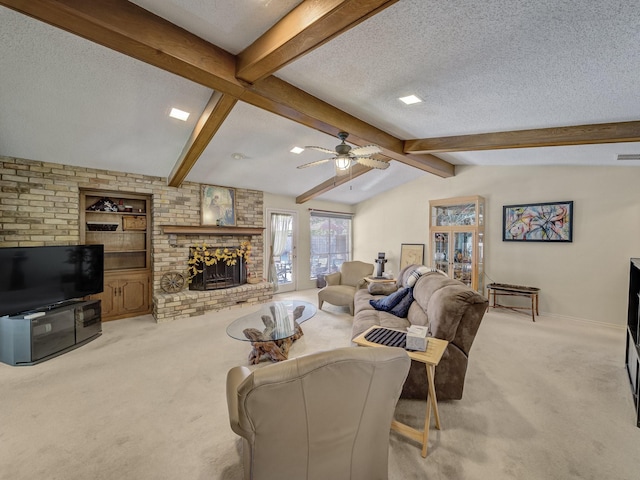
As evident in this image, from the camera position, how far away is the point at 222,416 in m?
2.12

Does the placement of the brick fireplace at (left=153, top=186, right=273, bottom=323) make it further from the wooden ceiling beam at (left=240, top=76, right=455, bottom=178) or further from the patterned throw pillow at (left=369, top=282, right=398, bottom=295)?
the wooden ceiling beam at (left=240, top=76, right=455, bottom=178)

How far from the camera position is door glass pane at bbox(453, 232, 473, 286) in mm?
5234

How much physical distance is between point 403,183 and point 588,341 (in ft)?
14.2

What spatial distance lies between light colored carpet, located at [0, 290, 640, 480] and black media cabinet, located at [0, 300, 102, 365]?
17 cm

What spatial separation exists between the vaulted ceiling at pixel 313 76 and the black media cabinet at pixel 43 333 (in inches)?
80.9

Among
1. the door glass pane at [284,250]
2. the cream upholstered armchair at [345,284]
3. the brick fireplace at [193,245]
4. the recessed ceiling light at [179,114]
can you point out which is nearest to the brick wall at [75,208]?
the brick fireplace at [193,245]

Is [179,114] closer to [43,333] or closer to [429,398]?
[43,333]

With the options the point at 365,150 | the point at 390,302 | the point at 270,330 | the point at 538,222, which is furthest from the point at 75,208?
the point at 538,222

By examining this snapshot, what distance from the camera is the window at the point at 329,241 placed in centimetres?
716

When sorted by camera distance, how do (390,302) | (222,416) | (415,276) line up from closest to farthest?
(222,416) < (390,302) < (415,276)

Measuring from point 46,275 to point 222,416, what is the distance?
113 inches

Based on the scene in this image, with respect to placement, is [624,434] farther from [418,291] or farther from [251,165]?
[251,165]

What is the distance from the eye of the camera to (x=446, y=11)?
1.52 meters

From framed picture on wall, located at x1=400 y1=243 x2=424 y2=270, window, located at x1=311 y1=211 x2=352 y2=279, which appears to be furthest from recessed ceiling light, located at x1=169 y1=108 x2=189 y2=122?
framed picture on wall, located at x1=400 y1=243 x2=424 y2=270
